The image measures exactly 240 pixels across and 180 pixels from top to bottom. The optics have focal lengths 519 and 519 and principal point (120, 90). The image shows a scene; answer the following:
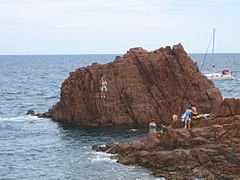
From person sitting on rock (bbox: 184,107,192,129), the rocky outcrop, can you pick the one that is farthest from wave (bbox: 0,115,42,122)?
person sitting on rock (bbox: 184,107,192,129)

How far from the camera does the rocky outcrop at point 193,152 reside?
45781 millimetres

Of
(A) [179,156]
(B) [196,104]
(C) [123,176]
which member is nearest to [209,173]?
(A) [179,156]

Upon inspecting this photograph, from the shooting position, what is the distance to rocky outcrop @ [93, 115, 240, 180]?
1802 inches

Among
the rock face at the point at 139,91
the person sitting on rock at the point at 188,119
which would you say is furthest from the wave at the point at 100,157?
the rock face at the point at 139,91

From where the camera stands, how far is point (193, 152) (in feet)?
157

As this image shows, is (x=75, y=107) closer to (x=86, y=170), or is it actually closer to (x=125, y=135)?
(x=125, y=135)

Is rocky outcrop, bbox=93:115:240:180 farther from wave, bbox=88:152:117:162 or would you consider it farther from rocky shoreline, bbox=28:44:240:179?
rocky shoreline, bbox=28:44:240:179

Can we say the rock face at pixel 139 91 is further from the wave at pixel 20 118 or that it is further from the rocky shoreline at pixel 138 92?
the wave at pixel 20 118

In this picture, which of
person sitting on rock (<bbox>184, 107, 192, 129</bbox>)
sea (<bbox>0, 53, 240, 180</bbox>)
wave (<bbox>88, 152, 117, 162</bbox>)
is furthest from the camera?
wave (<bbox>88, 152, 117, 162</bbox>)

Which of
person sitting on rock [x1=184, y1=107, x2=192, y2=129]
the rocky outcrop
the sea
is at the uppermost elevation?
person sitting on rock [x1=184, y1=107, x2=192, y2=129]

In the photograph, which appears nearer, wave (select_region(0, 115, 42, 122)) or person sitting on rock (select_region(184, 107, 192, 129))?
person sitting on rock (select_region(184, 107, 192, 129))

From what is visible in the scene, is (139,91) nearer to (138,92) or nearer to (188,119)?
(138,92)

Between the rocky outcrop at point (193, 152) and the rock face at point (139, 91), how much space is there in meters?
19.8

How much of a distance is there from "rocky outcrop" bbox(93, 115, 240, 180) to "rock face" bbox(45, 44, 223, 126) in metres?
19.8
